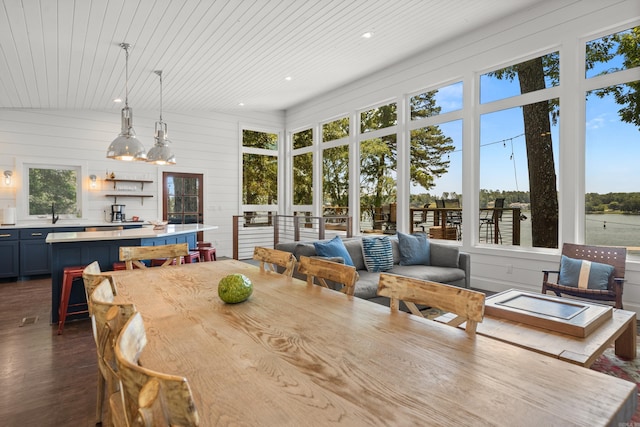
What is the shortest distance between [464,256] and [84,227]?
6.21 metres

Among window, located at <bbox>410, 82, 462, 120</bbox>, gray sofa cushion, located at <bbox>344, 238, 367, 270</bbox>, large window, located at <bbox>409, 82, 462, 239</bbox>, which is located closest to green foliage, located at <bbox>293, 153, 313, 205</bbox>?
→ large window, located at <bbox>409, 82, 462, 239</bbox>

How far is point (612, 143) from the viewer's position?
423 centimetres

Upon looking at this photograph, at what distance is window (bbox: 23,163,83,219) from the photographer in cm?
654

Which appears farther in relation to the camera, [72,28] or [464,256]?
[464,256]

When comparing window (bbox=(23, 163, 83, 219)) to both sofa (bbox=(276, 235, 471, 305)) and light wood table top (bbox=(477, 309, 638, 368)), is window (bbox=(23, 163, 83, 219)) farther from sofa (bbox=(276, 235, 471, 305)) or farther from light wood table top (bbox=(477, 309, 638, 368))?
light wood table top (bbox=(477, 309, 638, 368))

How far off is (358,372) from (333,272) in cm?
101

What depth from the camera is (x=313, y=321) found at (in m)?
1.38

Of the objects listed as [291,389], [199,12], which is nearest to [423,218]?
[199,12]

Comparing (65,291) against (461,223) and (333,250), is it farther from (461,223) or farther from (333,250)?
(461,223)

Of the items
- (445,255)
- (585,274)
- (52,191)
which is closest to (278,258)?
(445,255)

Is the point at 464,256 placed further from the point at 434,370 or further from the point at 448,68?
the point at 434,370

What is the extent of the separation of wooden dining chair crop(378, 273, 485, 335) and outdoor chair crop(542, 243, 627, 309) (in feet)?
9.70

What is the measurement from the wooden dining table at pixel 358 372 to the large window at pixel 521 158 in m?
4.26

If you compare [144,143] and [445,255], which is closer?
[445,255]
